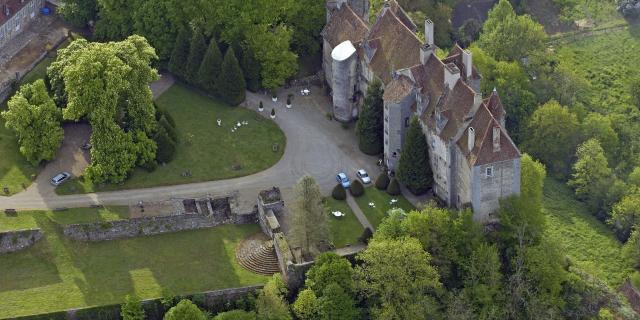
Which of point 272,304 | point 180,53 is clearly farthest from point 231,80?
point 272,304

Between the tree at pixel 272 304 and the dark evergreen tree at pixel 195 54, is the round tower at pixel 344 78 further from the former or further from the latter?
the tree at pixel 272 304

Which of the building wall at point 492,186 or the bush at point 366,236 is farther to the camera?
the bush at point 366,236

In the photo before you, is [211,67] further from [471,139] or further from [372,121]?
[471,139]

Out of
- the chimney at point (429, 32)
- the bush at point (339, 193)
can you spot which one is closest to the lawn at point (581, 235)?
the bush at point (339, 193)

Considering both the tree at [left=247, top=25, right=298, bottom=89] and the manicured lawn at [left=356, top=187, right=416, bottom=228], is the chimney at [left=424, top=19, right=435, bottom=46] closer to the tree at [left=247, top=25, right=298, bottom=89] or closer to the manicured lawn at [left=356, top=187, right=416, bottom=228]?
the manicured lawn at [left=356, top=187, right=416, bottom=228]

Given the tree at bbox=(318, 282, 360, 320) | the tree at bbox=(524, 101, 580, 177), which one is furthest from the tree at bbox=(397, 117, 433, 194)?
the tree at bbox=(524, 101, 580, 177)

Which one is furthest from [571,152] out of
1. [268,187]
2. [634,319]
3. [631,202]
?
[268,187]

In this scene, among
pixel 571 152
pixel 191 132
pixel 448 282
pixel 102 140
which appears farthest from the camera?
pixel 571 152

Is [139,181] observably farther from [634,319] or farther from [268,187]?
[634,319]
